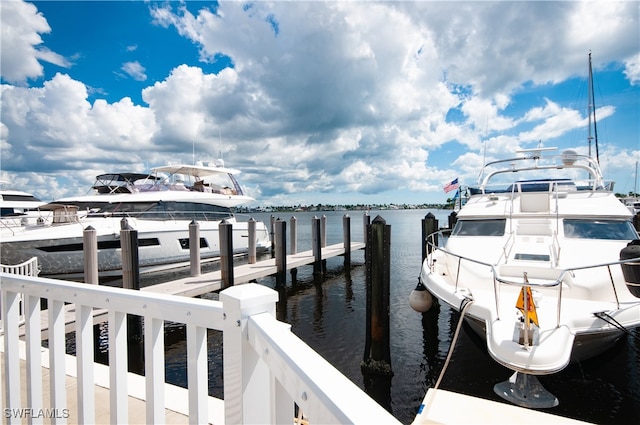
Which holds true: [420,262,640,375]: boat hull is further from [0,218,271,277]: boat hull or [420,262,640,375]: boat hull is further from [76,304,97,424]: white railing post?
[0,218,271,277]: boat hull

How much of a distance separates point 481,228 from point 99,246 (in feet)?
42.9

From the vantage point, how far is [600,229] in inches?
263

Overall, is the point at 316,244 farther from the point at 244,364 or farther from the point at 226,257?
the point at 244,364

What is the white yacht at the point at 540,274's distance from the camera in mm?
4207

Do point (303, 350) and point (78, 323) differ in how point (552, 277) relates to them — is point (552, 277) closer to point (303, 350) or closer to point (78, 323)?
point (303, 350)

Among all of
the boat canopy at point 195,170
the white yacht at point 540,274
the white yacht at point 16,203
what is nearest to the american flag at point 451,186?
the white yacht at point 540,274

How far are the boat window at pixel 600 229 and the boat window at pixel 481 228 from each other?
1156 mm

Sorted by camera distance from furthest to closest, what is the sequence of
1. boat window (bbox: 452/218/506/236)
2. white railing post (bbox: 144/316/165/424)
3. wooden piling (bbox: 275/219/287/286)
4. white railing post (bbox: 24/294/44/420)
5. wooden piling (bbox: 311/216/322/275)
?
wooden piling (bbox: 311/216/322/275) < wooden piling (bbox: 275/219/287/286) < boat window (bbox: 452/218/506/236) < white railing post (bbox: 24/294/44/420) < white railing post (bbox: 144/316/165/424)

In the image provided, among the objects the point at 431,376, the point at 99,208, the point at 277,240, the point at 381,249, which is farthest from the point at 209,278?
the point at 99,208

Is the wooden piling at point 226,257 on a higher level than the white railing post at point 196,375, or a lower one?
lower

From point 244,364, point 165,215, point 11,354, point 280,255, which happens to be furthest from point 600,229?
point 165,215

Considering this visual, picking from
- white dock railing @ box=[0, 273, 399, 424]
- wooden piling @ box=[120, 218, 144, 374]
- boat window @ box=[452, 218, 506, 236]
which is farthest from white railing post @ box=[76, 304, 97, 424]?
boat window @ box=[452, 218, 506, 236]

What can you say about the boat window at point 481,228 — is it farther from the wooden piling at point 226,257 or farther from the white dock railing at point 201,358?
the white dock railing at point 201,358

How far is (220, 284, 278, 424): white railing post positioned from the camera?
1356 mm
